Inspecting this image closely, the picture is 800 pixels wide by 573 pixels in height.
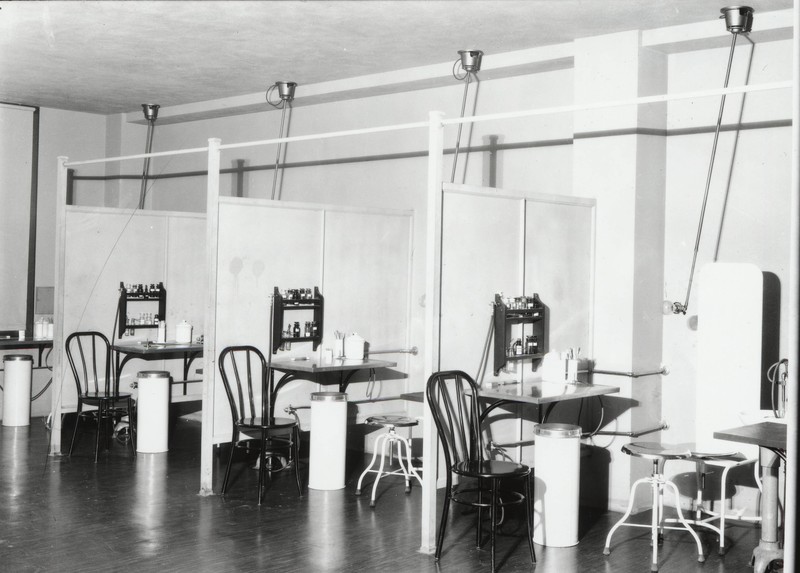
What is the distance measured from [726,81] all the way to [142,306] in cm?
501

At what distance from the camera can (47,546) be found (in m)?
4.38

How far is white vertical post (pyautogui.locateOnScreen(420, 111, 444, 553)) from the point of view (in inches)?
171

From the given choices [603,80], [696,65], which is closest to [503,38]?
[603,80]

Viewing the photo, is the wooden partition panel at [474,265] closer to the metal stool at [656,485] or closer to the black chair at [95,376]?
the metal stool at [656,485]

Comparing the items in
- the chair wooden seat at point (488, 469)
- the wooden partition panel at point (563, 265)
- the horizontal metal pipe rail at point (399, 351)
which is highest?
the wooden partition panel at point (563, 265)

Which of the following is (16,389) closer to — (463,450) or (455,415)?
(455,415)

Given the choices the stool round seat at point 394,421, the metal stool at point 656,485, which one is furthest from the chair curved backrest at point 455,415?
the stool round seat at point 394,421

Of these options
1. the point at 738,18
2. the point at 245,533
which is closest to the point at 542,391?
the point at 245,533

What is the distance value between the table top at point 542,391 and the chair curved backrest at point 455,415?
0.54ft

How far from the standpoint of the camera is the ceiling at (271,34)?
5.20m

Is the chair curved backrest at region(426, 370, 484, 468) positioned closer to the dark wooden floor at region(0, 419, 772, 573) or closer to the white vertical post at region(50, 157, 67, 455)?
the dark wooden floor at region(0, 419, 772, 573)

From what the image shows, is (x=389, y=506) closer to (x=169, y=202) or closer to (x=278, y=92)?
(x=278, y=92)

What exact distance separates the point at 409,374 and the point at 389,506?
1.62m

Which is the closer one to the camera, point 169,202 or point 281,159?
Result: point 281,159
